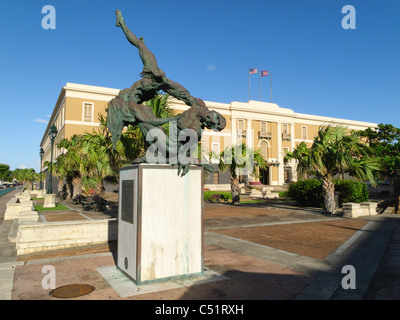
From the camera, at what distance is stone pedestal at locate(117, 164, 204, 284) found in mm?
4887

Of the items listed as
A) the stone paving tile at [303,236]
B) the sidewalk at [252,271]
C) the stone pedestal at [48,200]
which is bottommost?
the stone paving tile at [303,236]

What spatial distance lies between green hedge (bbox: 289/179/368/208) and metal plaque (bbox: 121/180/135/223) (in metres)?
17.4

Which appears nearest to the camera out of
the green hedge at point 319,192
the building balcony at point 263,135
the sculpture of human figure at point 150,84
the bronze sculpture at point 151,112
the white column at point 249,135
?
the bronze sculpture at point 151,112

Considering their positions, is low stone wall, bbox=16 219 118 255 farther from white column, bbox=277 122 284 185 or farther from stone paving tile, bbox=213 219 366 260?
white column, bbox=277 122 284 185

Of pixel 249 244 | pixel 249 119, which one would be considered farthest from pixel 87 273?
pixel 249 119

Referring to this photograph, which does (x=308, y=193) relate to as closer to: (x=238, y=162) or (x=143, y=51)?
(x=238, y=162)

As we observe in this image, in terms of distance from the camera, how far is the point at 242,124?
168 feet

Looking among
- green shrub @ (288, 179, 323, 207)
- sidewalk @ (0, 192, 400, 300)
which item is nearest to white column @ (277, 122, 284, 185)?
green shrub @ (288, 179, 323, 207)

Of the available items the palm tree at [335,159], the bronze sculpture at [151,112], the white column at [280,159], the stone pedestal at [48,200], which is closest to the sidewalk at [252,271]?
the bronze sculpture at [151,112]

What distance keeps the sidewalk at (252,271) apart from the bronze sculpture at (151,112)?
220cm

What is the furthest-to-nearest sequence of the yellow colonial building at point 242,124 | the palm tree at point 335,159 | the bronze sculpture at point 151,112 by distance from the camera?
1. the yellow colonial building at point 242,124
2. the palm tree at point 335,159
3. the bronze sculpture at point 151,112

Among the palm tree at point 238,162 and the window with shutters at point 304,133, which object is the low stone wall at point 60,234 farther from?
the window with shutters at point 304,133

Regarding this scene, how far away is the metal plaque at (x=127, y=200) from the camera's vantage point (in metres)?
5.19

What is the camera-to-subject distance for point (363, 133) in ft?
124
